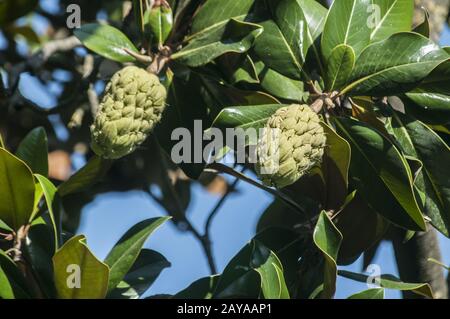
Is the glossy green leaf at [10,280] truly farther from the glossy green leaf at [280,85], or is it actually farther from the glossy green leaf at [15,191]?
the glossy green leaf at [280,85]

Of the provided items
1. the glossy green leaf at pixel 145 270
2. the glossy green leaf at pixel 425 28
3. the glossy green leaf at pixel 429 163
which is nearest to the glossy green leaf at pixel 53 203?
the glossy green leaf at pixel 145 270

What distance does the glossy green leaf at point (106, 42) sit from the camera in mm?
2023

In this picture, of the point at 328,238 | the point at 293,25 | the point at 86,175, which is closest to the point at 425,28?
the point at 293,25

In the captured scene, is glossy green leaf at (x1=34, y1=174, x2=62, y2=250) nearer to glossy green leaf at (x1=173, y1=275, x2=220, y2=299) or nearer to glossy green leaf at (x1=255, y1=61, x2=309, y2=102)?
glossy green leaf at (x1=173, y1=275, x2=220, y2=299)

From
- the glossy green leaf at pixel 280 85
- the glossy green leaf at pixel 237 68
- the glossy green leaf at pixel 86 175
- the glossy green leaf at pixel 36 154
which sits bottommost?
the glossy green leaf at pixel 86 175

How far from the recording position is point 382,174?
1.90m

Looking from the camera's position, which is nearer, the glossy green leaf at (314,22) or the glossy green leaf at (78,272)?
the glossy green leaf at (78,272)

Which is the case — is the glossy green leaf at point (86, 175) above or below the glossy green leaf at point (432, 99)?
below

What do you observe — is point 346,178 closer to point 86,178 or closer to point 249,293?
point 249,293

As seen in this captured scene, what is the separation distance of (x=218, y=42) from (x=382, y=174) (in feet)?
1.50

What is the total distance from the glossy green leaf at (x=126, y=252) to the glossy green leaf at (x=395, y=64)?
51 centimetres

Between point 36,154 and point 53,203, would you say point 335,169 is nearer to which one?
point 53,203

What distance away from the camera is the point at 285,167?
176 centimetres

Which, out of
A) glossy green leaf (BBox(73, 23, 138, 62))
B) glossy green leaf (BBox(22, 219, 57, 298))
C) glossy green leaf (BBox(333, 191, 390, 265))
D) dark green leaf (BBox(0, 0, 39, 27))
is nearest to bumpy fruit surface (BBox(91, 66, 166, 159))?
glossy green leaf (BBox(73, 23, 138, 62))
